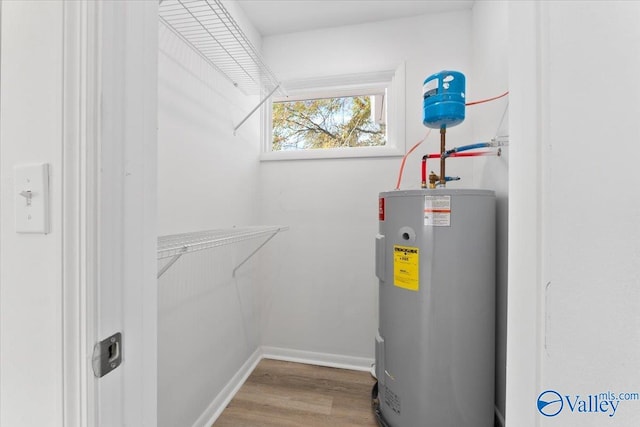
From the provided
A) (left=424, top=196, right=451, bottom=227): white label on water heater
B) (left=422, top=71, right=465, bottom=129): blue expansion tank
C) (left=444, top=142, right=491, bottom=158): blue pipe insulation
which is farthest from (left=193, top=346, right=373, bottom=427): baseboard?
(left=422, top=71, right=465, bottom=129): blue expansion tank

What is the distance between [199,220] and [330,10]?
159 centimetres

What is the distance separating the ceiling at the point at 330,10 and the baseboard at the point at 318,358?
236 centimetres

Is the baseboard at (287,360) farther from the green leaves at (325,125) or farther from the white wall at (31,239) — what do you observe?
the green leaves at (325,125)

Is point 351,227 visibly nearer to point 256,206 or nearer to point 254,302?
point 256,206

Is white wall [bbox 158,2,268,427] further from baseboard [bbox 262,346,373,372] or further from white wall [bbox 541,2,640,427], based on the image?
white wall [bbox 541,2,640,427]

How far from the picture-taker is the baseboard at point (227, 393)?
1.41m

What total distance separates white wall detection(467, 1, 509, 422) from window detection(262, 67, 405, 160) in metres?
0.47

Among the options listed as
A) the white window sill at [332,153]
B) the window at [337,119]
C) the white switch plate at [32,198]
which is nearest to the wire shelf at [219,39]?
the window at [337,119]

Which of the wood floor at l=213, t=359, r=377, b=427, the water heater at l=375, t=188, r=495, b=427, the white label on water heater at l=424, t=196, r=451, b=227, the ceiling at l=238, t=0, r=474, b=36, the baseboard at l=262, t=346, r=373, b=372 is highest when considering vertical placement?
the ceiling at l=238, t=0, r=474, b=36

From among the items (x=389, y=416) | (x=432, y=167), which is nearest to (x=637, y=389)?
(x=389, y=416)

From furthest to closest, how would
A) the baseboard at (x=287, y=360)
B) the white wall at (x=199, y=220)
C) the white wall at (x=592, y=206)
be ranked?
the baseboard at (x=287, y=360)
the white wall at (x=199, y=220)
the white wall at (x=592, y=206)

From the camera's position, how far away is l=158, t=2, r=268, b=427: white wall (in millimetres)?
1144

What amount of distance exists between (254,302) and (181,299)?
0.85 metres

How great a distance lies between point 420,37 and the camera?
1.84m
